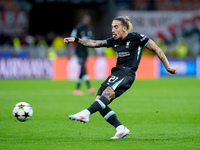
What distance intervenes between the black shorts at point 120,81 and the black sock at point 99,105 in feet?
0.98

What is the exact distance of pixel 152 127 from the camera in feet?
27.8

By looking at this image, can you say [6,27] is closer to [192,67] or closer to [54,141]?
[192,67]

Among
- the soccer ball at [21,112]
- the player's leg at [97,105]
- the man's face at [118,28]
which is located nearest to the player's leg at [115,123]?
the player's leg at [97,105]

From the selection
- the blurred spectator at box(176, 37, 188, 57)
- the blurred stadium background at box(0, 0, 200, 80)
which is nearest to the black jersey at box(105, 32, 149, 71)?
the blurred stadium background at box(0, 0, 200, 80)

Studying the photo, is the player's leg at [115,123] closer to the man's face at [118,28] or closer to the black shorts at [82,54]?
the man's face at [118,28]

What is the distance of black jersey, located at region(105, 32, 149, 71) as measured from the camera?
729cm

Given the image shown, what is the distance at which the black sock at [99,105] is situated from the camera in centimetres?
673

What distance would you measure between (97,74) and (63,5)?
28.8 ft

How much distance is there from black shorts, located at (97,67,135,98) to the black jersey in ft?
0.39

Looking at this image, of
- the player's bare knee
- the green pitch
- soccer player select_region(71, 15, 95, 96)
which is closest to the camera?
the green pitch

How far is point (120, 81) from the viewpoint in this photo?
712cm

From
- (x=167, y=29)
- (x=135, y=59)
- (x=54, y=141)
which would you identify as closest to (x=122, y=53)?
(x=135, y=59)

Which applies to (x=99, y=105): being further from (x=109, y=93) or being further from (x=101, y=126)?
(x=101, y=126)

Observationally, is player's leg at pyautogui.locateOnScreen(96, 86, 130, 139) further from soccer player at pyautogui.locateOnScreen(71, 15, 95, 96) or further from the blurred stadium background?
the blurred stadium background
